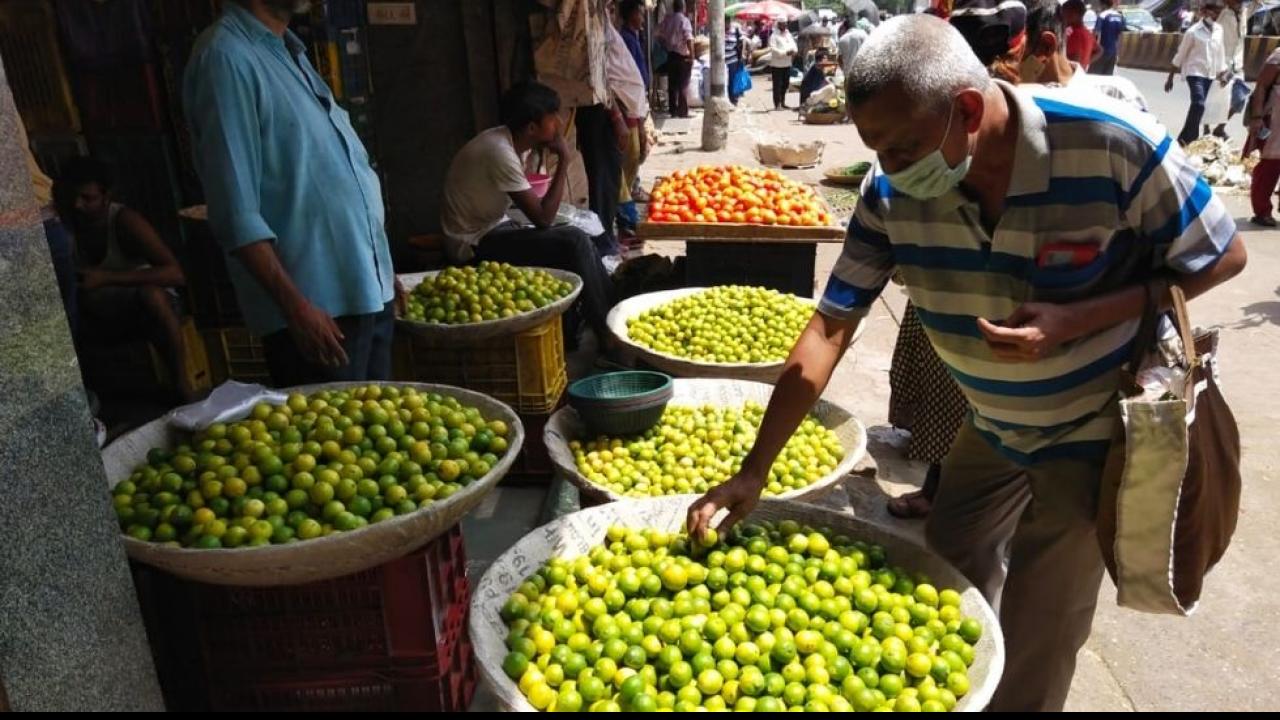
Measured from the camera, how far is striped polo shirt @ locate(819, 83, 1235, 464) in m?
2.01

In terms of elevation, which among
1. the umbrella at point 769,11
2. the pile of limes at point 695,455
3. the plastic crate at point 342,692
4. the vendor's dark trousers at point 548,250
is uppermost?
the umbrella at point 769,11

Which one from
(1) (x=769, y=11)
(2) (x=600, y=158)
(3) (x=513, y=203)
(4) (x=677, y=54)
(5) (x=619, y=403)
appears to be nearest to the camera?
(5) (x=619, y=403)

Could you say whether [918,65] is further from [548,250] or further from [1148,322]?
[548,250]

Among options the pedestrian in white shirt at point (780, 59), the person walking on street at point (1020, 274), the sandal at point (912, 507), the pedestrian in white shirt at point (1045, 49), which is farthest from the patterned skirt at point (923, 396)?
the pedestrian in white shirt at point (780, 59)

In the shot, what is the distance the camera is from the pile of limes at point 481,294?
4.40m

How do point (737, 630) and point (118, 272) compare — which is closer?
point (737, 630)

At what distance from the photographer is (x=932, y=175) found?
201 cm

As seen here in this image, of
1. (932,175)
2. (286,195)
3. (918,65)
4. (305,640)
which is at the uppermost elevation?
(918,65)

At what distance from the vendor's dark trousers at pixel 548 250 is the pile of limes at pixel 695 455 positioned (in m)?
1.66

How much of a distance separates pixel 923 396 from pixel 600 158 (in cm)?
480

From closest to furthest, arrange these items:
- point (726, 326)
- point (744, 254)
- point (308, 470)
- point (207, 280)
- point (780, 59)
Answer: point (308, 470), point (726, 326), point (207, 280), point (744, 254), point (780, 59)

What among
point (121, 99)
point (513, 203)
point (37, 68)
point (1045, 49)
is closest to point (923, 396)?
point (1045, 49)

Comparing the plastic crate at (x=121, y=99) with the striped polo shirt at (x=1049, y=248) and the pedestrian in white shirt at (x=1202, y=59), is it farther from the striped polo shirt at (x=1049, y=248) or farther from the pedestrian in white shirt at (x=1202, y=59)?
the pedestrian in white shirt at (x=1202, y=59)

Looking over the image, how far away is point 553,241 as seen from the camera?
555cm
